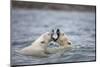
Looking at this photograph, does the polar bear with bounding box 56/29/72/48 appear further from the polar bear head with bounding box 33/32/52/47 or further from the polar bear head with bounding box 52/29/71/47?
the polar bear head with bounding box 33/32/52/47

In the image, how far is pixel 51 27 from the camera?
2121mm

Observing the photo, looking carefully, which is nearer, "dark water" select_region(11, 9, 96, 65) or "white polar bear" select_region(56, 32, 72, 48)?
"dark water" select_region(11, 9, 96, 65)

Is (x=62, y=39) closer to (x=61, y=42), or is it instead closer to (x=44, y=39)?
(x=61, y=42)

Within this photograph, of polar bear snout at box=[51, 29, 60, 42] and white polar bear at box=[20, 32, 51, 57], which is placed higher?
polar bear snout at box=[51, 29, 60, 42]

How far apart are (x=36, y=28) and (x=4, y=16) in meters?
0.40

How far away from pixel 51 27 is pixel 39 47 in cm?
29

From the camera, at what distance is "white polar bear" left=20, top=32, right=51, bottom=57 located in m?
2.03

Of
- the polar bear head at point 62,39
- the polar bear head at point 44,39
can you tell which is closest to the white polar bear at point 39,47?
the polar bear head at point 44,39

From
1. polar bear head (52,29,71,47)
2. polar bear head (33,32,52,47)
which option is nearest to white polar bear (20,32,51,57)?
polar bear head (33,32,52,47)

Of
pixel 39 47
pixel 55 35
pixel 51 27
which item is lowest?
pixel 39 47

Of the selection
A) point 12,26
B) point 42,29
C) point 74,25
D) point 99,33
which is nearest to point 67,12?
point 74,25

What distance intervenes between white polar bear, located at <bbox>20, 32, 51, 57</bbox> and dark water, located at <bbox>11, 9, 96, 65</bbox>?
5 centimetres

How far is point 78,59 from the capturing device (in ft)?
7.30

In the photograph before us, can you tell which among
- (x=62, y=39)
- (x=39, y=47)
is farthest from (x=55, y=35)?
(x=39, y=47)
